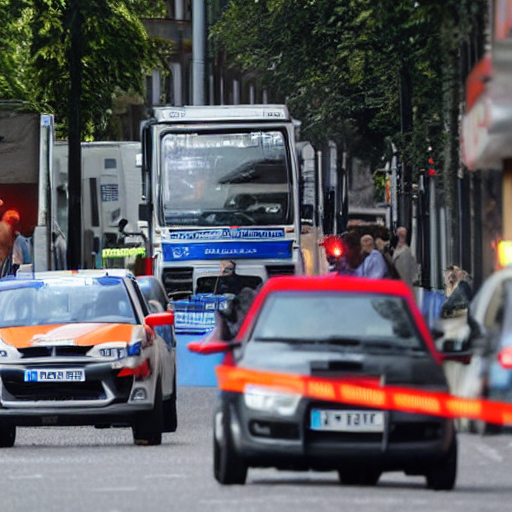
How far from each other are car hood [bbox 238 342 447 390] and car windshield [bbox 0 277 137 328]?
6295 mm

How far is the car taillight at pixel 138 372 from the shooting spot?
742 inches

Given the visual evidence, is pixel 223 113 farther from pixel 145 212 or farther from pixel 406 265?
pixel 406 265

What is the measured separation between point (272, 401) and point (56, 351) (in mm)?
5777

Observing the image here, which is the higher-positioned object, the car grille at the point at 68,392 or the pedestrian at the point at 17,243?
the pedestrian at the point at 17,243

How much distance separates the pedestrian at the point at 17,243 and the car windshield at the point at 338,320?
16.2 m

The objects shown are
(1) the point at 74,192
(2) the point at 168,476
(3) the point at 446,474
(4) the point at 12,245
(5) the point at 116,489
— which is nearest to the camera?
(3) the point at 446,474

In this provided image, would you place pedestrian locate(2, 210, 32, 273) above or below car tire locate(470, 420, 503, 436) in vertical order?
above

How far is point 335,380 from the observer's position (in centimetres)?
1292

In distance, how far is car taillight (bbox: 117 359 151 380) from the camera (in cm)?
1884

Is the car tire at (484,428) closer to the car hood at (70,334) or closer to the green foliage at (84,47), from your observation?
the car hood at (70,334)

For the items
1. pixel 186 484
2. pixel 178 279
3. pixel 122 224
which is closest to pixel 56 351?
pixel 186 484

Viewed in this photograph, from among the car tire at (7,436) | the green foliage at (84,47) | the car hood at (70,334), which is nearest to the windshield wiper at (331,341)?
the car hood at (70,334)

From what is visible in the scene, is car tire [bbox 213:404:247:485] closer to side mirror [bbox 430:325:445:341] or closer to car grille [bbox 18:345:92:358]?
side mirror [bbox 430:325:445:341]

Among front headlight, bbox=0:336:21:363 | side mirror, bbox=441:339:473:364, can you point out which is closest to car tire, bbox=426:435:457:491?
side mirror, bbox=441:339:473:364
